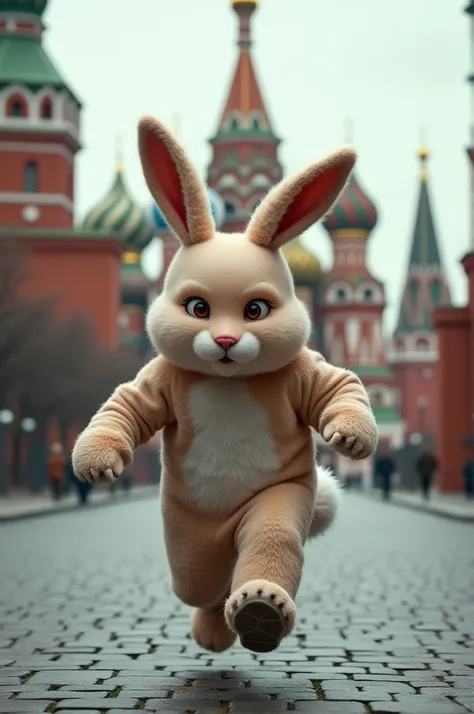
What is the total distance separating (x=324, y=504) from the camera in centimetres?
773

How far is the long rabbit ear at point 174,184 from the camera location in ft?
23.5

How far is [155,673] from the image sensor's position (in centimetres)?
769

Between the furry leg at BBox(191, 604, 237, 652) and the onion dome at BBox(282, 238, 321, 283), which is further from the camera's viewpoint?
the onion dome at BBox(282, 238, 321, 283)

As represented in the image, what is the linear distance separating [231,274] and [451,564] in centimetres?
1049

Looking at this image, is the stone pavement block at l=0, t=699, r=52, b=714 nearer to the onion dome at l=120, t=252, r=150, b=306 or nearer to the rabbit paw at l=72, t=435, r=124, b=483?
the rabbit paw at l=72, t=435, r=124, b=483

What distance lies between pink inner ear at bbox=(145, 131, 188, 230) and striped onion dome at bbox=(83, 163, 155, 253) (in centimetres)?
9036

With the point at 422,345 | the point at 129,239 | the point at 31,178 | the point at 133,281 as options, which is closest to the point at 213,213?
the point at 31,178

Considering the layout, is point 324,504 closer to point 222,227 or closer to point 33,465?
point 33,465

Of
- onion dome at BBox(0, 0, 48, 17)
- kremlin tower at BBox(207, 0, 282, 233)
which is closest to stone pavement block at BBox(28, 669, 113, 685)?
onion dome at BBox(0, 0, 48, 17)

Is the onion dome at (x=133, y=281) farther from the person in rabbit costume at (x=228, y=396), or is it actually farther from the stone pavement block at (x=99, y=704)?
the stone pavement block at (x=99, y=704)

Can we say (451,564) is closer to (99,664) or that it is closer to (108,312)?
(99,664)

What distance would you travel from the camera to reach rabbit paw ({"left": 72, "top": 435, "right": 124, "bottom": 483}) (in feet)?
22.1

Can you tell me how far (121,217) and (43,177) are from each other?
2531 centimetres

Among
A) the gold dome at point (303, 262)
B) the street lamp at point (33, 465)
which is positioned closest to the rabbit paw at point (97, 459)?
the street lamp at point (33, 465)
